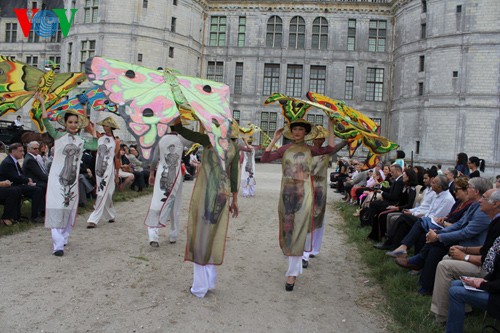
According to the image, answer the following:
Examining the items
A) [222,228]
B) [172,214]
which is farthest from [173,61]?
[222,228]

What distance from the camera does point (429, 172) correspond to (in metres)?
7.58

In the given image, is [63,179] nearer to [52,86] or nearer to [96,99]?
[52,86]

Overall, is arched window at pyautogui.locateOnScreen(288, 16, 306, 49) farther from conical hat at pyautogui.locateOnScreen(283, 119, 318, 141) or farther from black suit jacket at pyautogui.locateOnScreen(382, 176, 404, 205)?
conical hat at pyautogui.locateOnScreen(283, 119, 318, 141)

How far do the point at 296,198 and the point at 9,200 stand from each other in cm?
594

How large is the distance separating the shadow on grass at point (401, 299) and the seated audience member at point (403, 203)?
26cm

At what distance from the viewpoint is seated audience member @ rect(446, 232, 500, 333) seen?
3.83m

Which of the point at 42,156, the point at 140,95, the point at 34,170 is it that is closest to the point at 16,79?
the point at 34,170

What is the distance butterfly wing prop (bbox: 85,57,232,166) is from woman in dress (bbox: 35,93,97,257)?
2788 mm

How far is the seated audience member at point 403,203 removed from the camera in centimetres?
814

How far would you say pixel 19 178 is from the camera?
865 centimetres

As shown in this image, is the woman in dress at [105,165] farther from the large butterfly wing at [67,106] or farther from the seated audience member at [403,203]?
the seated audience member at [403,203]

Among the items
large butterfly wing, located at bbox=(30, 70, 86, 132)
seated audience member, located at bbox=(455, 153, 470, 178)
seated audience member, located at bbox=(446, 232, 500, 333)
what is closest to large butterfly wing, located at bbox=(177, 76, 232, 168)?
seated audience member, located at bbox=(446, 232, 500, 333)

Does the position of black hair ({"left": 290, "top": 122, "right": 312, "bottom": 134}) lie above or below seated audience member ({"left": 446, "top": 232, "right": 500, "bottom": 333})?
above

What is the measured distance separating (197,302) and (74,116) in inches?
141
